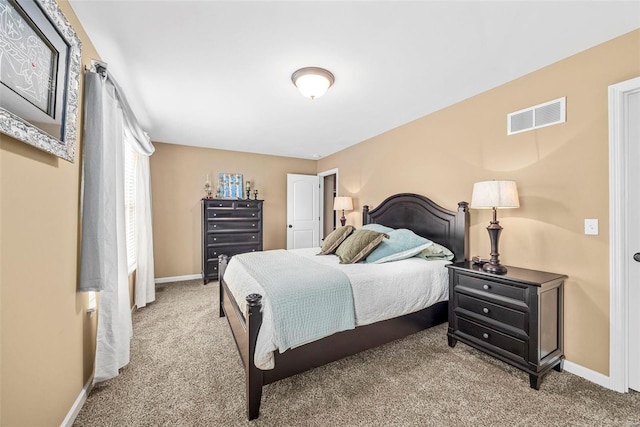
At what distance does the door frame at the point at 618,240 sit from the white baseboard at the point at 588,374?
1.2 inches

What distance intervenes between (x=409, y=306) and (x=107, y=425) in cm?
218

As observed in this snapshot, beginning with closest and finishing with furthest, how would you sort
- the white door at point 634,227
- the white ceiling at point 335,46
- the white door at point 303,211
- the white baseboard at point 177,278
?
the white ceiling at point 335,46 → the white door at point 634,227 → the white baseboard at point 177,278 → the white door at point 303,211

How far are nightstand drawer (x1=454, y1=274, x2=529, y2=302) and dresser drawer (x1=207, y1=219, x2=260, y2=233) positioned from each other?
3.43m

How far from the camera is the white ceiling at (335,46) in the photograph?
1563 mm

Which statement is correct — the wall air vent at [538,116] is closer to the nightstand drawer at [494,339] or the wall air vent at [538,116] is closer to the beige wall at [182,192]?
the nightstand drawer at [494,339]

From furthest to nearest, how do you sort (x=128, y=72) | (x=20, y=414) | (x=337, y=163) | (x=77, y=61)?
(x=337, y=163) < (x=128, y=72) < (x=77, y=61) < (x=20, y=414)

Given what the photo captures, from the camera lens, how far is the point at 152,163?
4.44 meters

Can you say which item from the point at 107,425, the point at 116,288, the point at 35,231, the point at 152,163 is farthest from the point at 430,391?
the point at 152,163

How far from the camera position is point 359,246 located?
8.93ft

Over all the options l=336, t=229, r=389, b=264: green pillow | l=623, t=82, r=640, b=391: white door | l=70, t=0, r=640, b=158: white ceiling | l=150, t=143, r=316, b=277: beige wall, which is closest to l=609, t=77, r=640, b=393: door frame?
l=623, t=82, r=640, b=391: white door

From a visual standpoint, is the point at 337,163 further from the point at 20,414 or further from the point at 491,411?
the point at 20,414

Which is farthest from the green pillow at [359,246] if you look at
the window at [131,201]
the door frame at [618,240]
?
the window at [131,201]

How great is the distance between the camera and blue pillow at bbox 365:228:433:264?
2.66 metres

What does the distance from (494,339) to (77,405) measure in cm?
289
